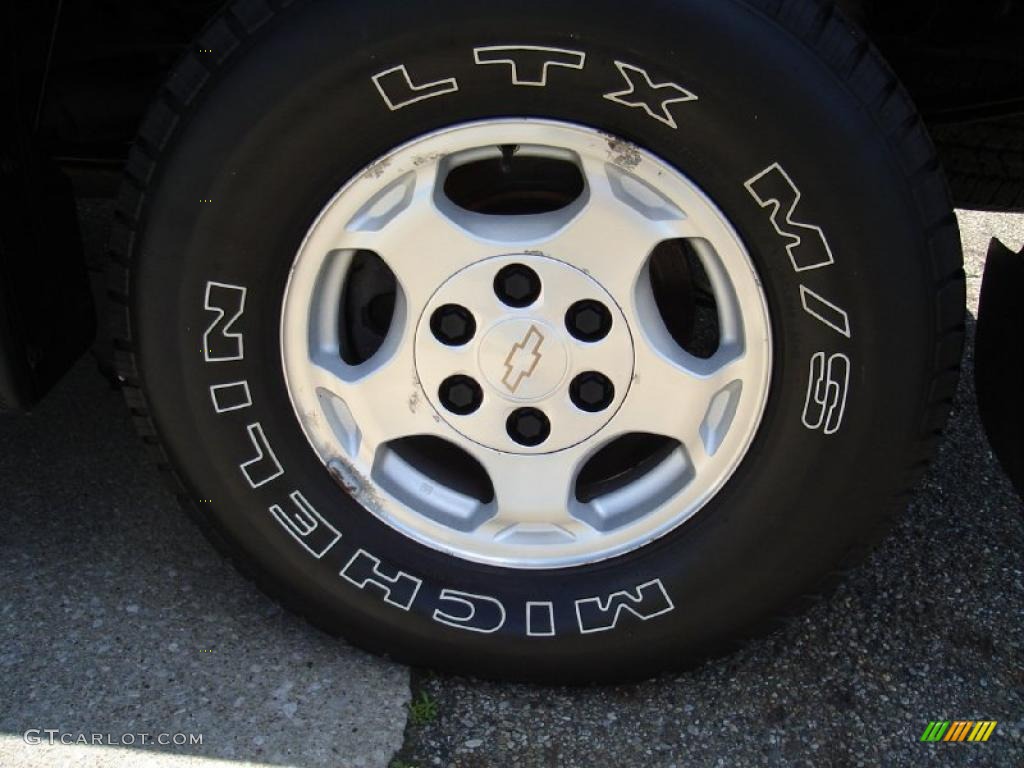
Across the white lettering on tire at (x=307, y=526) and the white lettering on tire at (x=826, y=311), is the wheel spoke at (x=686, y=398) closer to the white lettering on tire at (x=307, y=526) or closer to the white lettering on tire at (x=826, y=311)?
the white lettering on tire at (x=826, y=311)

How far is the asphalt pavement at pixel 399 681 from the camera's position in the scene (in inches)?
70.7

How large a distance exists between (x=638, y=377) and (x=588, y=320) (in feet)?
0.41

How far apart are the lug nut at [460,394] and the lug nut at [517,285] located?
0.15m

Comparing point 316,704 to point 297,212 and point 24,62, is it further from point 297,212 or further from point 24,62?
point 24,62

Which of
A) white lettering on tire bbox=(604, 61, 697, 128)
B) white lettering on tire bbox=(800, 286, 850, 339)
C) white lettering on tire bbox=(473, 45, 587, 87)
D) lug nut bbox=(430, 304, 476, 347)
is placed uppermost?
white lettering on tire bbox=(604, 61, 697, 128)

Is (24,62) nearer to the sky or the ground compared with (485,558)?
nearer to the sky

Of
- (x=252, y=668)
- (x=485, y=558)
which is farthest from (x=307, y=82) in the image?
(x=252, y=668)

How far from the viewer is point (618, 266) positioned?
1.71 meters

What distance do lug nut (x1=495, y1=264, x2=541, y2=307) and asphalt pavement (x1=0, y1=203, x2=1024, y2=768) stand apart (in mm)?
702

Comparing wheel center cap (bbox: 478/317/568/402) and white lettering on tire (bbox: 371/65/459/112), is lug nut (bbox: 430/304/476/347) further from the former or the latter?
white lettering on tire (bbox: 371/65/459/112)

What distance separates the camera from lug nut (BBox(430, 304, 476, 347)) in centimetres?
176

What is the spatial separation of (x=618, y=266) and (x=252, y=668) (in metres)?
0.96

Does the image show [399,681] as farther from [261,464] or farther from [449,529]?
[261,464]

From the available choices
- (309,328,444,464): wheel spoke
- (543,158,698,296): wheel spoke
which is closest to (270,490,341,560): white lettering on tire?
(309,328,444,464): wheel spoke
